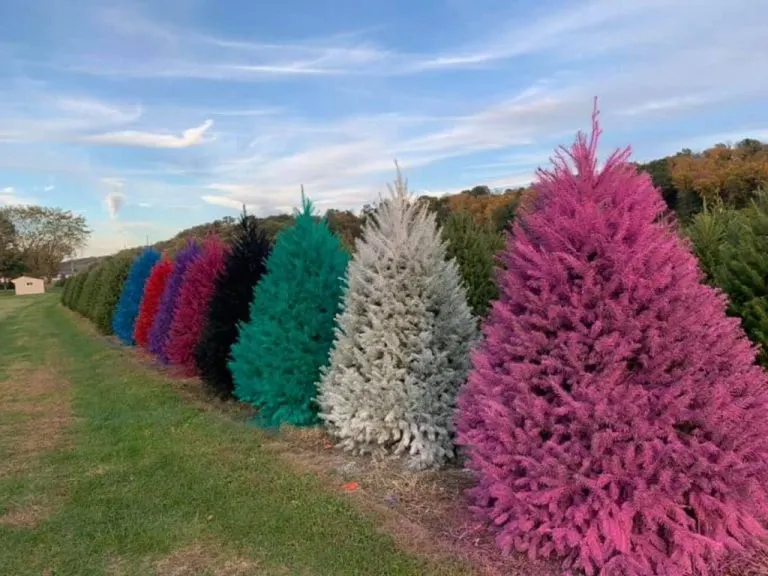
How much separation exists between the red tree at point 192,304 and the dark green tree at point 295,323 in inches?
138

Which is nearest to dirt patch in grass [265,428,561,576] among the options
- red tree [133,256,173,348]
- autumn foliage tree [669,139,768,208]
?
red tree [133,256,173,348]

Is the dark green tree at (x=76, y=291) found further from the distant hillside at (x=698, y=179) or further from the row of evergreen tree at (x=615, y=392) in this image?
the row of evergreen tree at (x=615, y=392)

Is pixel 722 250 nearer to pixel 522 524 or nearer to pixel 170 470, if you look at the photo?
pixel 522 524

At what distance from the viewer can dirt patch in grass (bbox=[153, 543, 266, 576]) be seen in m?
3.93

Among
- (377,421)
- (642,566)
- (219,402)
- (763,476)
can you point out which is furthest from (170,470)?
(763,476)

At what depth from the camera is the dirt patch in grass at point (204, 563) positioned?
393 centimetres

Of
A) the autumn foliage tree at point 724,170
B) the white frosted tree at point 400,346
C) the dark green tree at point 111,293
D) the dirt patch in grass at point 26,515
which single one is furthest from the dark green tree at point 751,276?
the dark green tree at point 111,293

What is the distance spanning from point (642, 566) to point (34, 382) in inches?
479

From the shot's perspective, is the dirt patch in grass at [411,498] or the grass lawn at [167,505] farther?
the grass lawn at [167,505]

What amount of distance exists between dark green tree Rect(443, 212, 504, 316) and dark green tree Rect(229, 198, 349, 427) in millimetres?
2240

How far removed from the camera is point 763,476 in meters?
3.43

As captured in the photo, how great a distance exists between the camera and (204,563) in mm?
4062

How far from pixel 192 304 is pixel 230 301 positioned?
7.81ft

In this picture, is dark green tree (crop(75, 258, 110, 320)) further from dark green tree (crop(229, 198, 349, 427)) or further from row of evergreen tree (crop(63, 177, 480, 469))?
dark green tree (crop(229, 198, 349, 427))
